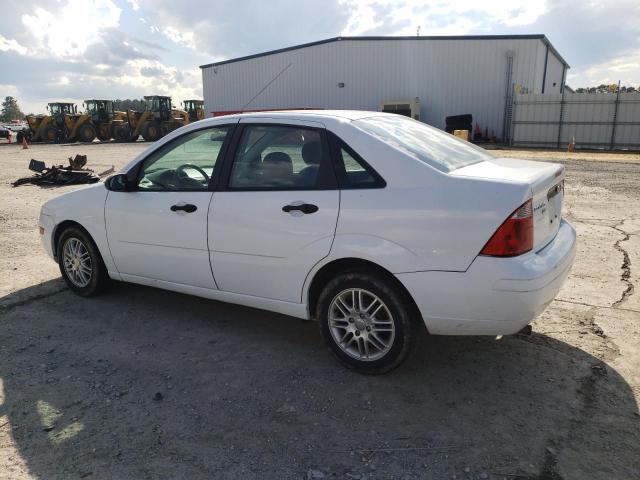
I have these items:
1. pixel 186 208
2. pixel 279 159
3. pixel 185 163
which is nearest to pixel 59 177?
pixel 185 163

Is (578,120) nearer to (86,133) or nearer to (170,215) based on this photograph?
(170,215)

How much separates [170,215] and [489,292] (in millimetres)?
2415

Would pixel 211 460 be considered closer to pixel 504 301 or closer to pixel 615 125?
pixel 504 301

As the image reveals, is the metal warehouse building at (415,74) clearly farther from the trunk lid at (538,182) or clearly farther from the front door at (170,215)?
the trunk lid at (538,182)

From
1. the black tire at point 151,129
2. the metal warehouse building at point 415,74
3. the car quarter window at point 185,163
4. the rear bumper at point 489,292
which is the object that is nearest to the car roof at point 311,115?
the car quarter window at point 185,163

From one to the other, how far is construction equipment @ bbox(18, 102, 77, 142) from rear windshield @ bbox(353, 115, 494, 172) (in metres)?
39.2

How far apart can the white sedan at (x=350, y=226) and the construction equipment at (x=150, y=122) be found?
111ft

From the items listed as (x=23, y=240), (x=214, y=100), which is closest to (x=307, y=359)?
(x=23, y=240)

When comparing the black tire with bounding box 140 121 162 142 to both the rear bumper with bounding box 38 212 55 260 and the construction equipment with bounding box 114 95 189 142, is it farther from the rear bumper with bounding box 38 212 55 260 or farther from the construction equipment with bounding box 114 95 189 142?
the rear bumper with bounding box 38 212 55 260

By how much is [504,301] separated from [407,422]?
2.83ft

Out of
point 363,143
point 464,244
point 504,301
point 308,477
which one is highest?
point 363,143

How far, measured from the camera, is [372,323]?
3.35 m

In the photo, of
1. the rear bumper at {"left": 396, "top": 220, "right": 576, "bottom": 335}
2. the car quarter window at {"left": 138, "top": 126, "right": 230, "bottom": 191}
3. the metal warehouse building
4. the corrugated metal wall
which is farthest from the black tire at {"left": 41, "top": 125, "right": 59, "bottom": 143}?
the rear bumper at {"left": 396, "top": 220, "right": 576, "bottom": 335}

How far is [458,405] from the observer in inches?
122
